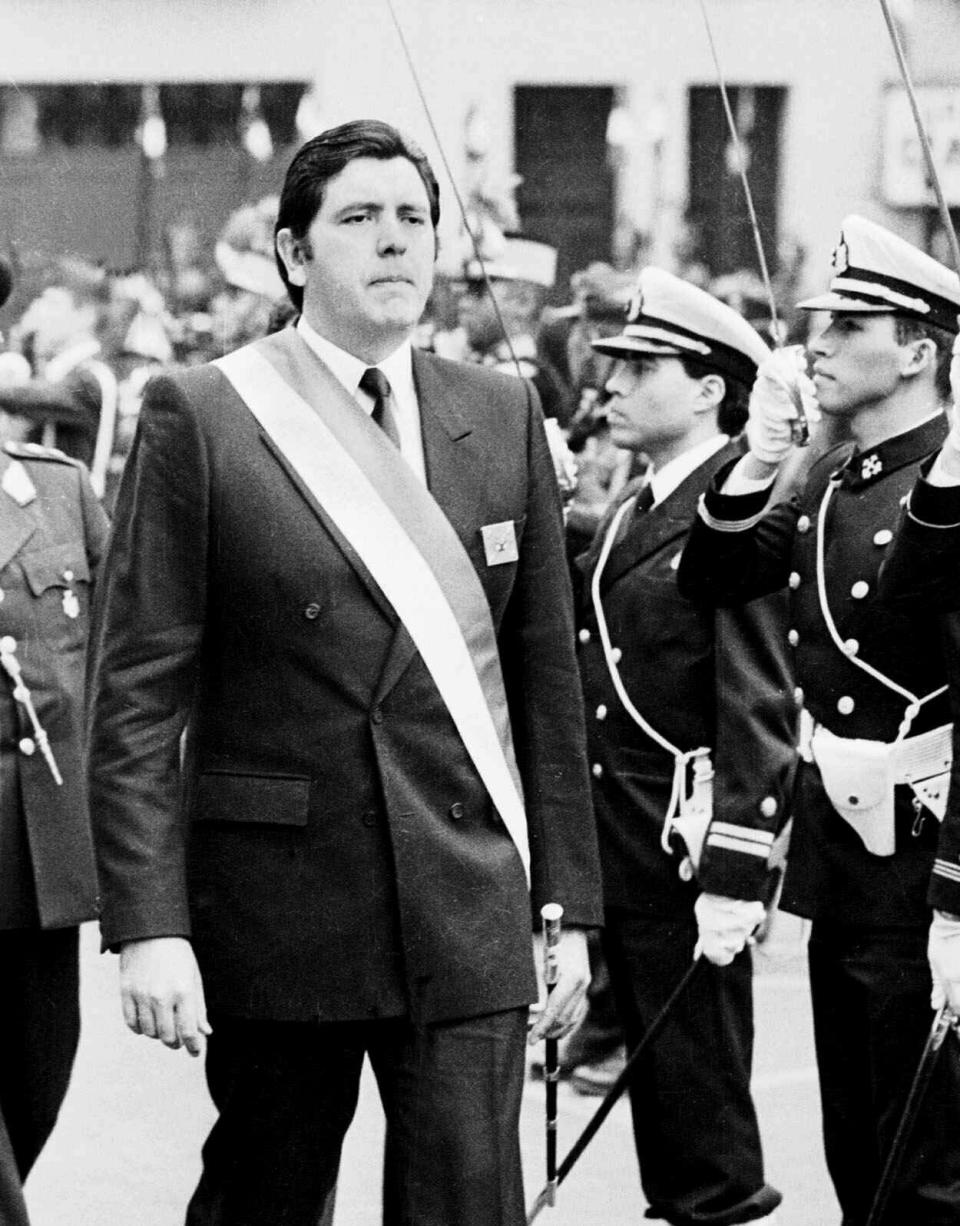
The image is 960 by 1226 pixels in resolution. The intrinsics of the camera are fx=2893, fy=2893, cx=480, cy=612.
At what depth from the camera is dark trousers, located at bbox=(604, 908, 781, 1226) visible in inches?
203

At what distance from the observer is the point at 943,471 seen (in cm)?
409

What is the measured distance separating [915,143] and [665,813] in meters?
13.6

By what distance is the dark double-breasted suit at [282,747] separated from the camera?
3.75m

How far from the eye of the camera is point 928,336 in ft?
15.9

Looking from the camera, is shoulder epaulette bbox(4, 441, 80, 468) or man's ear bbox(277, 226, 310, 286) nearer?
man's ear bbox(277, 226, 310, 286)

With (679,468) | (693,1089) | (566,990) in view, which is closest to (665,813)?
(693,1089)

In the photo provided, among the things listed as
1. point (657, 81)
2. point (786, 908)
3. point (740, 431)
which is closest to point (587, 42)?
point (657, 81)

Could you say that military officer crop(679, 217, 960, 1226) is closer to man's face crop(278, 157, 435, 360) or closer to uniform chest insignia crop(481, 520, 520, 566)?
uniform chest insignia crop(481, 520, 520, 566)

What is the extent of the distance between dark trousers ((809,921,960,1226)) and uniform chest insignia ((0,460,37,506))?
1630 mm

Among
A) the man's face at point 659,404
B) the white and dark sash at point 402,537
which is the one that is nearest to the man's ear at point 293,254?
the white and dark sash at point 402,537

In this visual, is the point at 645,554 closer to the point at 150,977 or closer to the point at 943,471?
the point at 943,471

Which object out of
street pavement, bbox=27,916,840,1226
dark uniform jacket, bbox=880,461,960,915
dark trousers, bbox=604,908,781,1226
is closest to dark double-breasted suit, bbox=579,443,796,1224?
dark trousers, bbox=604,908,781,1226

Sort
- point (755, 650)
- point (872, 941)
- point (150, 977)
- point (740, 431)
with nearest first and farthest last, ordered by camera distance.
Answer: point (150, 977)
point (872, 941)
point (755, 650)
point (740, 431)

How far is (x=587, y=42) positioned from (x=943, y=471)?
1550 cm
